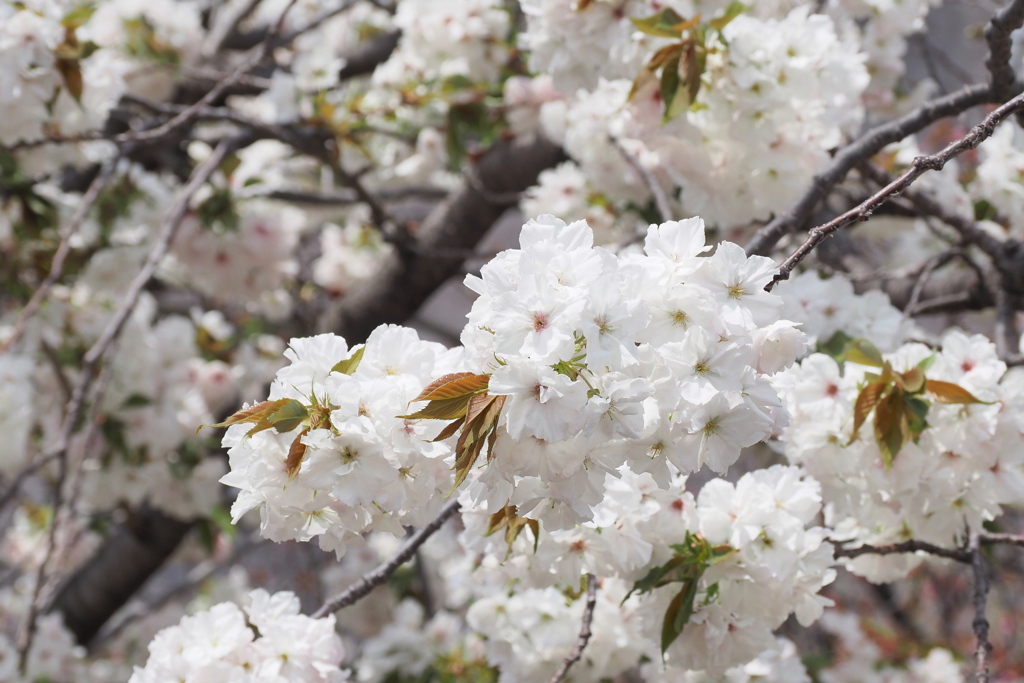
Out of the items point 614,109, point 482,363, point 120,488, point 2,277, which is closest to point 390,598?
point 120,488

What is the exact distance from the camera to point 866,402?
36.8 inches

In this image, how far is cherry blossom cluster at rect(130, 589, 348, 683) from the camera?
3.01ft

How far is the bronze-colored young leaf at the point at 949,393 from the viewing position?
0.92 meters

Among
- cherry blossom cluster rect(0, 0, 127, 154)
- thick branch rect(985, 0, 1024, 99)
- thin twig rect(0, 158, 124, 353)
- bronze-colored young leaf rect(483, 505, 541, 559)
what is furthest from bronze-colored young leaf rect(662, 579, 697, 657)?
cherry blossom cluster rect(0, 0, 127, 154)

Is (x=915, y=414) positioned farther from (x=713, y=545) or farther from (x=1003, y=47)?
(x=1003, y=47)

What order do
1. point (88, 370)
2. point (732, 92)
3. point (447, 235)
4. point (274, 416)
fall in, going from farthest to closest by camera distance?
point (447, 235) < point (88, 370) < point (732, 92) < point (274, 416)

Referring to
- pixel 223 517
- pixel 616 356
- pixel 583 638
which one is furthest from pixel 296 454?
pixel 223 517

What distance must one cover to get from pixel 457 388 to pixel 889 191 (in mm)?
378

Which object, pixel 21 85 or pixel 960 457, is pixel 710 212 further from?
pixel 21 85

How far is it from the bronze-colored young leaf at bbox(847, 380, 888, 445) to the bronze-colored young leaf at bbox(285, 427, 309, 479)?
23.7 inches

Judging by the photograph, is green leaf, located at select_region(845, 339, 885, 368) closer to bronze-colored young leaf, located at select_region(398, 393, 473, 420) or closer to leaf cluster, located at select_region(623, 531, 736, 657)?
leaf cluster, located at select_region(623, 531, 736, 657)

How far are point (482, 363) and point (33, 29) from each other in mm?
1143

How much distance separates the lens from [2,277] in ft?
6.72

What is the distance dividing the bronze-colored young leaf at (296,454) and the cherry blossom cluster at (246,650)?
325mm
